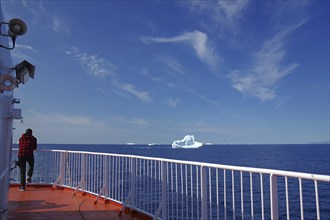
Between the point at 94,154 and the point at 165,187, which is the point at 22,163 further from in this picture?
the point at 165,187

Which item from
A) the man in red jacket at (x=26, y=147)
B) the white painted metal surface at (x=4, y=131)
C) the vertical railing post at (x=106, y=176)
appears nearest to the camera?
the white painted metal surface at (x=4, y=131)

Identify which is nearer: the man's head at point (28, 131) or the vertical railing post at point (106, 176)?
the vertical railing post at point (106, 176)

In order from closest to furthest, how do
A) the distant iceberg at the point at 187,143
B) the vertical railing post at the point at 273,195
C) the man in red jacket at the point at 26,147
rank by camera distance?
the vertical railing post at the point at 273,195 < the man in red jacket at the point at 26,147 < the distant iceberg at the point at 187,143

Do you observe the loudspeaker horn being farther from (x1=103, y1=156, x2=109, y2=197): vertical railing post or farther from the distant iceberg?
the distant iceberg

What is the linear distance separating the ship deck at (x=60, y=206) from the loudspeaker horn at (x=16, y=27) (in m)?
3.64

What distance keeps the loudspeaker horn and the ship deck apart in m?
3.64

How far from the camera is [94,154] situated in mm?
7309

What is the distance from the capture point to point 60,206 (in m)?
6.47

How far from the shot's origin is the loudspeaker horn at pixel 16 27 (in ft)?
11.1

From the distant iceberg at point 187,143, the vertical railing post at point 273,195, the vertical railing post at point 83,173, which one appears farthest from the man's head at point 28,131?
the distant iceberg at point 187,143

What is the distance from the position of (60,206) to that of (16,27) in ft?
14.7

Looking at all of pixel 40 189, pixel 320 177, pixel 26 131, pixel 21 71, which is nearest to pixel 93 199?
pixel 40 189

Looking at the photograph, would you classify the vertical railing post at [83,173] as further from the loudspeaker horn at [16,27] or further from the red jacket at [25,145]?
the loudspeaker horn at [16,27]

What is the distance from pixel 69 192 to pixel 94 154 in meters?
1.90
